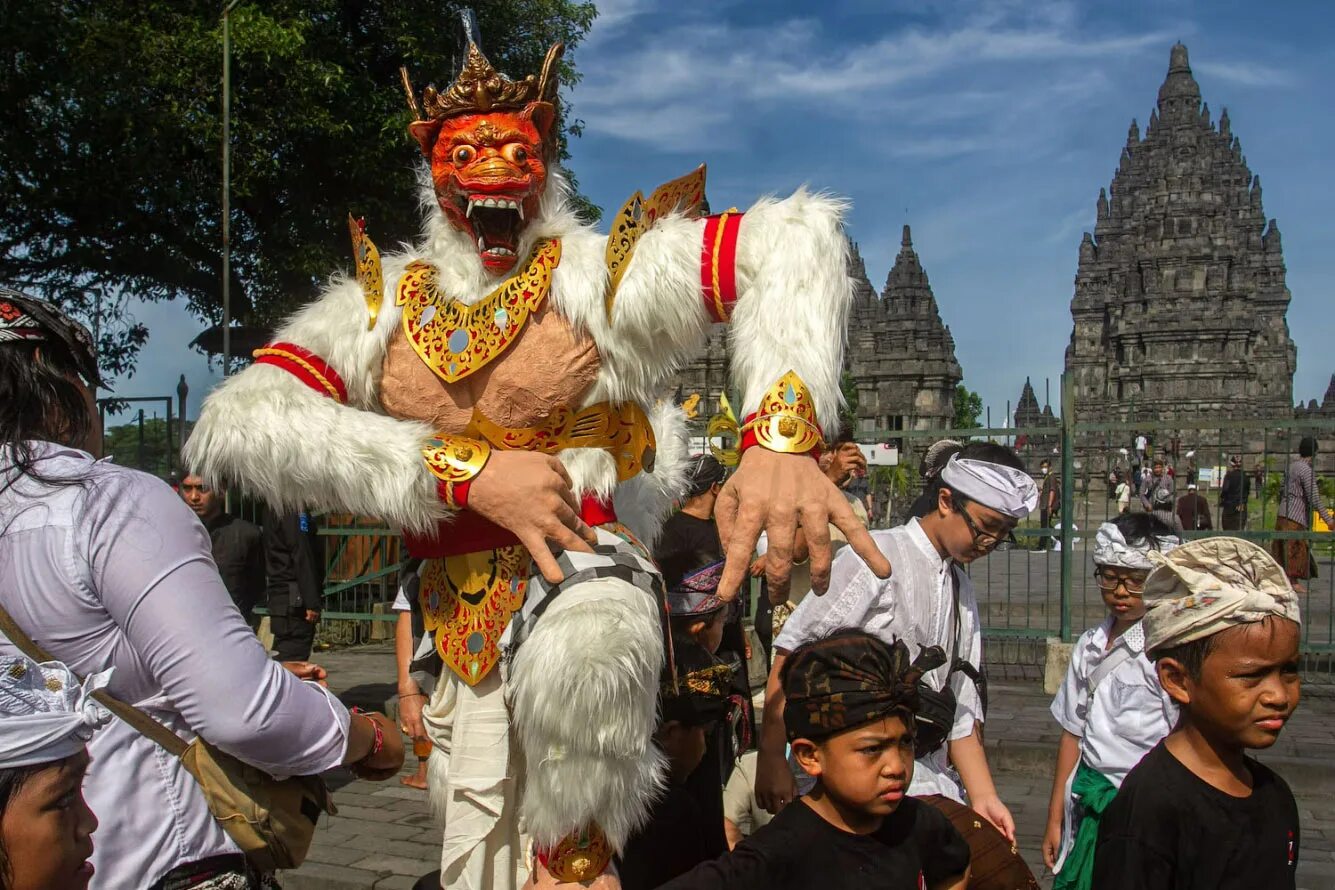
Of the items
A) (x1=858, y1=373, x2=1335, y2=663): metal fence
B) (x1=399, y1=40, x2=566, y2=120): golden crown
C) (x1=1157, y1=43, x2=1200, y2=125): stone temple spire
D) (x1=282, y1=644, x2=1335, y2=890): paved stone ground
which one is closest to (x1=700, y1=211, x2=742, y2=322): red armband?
(x1=399, y1=40, x2=566, y2=120): golden crown

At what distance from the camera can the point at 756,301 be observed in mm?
2869

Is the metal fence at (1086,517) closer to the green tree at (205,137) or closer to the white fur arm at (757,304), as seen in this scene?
the white fur arm at (757,304)

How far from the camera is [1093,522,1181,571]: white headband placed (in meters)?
3.94

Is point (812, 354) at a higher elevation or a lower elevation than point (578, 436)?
higher

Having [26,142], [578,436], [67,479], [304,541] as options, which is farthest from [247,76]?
[67,479]

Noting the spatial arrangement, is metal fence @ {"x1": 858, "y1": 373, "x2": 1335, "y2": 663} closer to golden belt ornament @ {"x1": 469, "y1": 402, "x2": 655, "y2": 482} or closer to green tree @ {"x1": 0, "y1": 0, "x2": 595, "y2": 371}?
golden belt ornament @ {"x1": 469, "y1": 402, "x2": 655, "y2": 482}

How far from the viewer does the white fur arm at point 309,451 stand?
2836 mm

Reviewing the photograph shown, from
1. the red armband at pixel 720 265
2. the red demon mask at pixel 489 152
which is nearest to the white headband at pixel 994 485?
the red armband at pixel 720 265

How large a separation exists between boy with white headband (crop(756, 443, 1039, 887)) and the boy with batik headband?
76 cm

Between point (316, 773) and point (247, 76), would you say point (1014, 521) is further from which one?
point (247, 76)

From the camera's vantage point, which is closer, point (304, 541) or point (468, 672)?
point (468, 672)

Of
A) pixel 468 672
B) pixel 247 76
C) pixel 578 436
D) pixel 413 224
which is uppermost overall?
pixel 247 76

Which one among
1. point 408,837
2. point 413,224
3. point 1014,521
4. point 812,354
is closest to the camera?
point 812,354

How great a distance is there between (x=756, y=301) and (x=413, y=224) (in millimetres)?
12560
